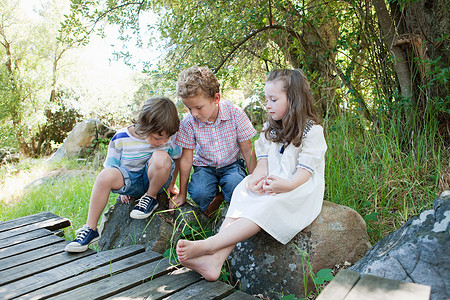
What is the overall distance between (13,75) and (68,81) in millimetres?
2591

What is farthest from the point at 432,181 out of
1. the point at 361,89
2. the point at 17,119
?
the point at 17,119

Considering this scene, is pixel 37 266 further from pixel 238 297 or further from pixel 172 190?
pixel 238 297

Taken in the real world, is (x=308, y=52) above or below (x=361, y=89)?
above

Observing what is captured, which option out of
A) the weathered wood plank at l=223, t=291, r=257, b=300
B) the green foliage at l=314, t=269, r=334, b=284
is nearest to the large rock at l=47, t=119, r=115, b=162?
the weathered wood plank at l=223, t=291, r=257, b=300

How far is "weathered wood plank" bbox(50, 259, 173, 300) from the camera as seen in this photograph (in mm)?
1963

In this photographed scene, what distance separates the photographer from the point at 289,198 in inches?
85.8

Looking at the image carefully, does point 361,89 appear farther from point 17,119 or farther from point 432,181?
point 17,119

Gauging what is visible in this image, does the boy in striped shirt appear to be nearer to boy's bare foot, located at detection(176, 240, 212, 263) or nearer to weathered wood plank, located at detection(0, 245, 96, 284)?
weathered wood plank, located at detection(0, 245, 96, 284)

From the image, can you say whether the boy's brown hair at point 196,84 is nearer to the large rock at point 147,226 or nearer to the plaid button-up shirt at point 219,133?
the plaid button-up shirt at point 219,133

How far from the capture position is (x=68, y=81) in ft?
47.4

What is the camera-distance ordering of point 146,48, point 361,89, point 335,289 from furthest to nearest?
point 146,48 < point 361,89 < point 335,289

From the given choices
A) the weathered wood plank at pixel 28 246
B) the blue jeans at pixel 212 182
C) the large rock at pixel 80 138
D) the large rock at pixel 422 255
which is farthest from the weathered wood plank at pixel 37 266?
the large rock at pixel 80 138

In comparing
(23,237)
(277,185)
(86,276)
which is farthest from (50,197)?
(277,185)

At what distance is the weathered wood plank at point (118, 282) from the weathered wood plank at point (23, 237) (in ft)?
3.93
